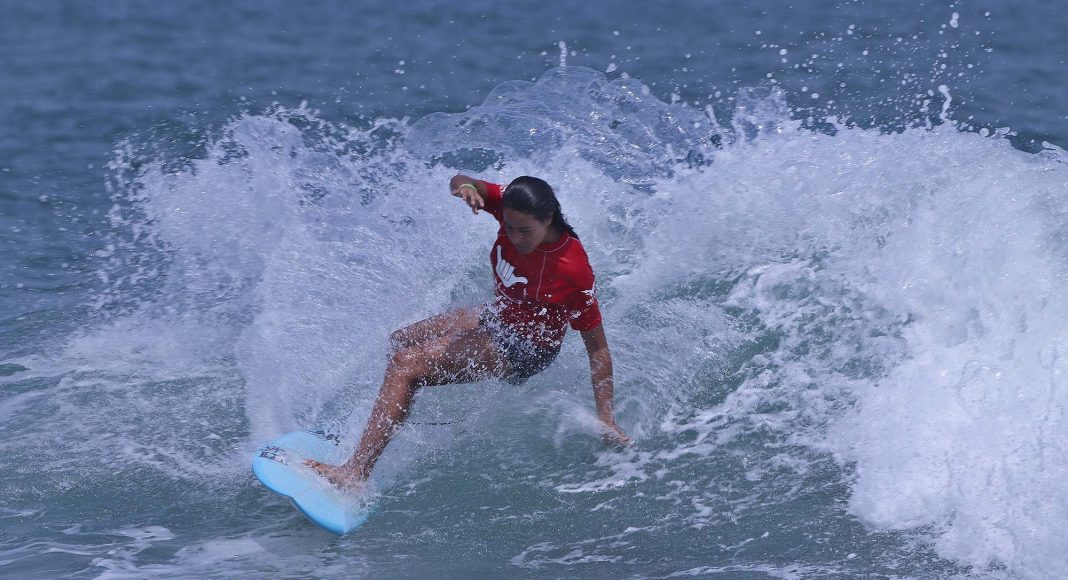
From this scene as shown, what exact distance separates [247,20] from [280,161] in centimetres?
624

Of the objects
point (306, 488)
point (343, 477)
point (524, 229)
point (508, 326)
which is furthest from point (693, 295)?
point (306, 488)

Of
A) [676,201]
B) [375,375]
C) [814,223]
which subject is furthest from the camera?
[676,201]

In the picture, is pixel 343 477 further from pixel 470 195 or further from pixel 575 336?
pixel 575 336

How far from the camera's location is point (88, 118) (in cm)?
1123

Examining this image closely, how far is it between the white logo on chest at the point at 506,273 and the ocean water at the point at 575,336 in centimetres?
104

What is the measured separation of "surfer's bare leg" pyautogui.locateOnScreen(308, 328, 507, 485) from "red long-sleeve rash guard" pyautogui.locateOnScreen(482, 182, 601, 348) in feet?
0.72

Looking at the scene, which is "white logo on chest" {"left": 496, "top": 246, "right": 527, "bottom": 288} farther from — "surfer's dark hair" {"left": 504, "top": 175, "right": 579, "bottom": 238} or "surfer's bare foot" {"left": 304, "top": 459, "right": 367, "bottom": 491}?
"surfer's bare foot" {"left": 304, "top": 459, "right": 367, "bottom": 491}

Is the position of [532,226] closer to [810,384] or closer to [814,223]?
[810,384]

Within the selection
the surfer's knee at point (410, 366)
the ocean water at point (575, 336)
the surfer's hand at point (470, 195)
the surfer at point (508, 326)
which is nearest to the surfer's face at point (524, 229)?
the surfer at point (508, 326)

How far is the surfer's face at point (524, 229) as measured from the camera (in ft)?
17.7

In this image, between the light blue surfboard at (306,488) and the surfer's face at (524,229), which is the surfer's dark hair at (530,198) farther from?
the light blue surfboard at (306,488)

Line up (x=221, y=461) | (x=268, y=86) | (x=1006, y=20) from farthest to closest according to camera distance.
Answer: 1. (x=1006, y=20)
2. (x=268, y=86)
3. (x=221, y=461)

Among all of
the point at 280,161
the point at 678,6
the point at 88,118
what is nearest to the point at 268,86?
the point at 88,118

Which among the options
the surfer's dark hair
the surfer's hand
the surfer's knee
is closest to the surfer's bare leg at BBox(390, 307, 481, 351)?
the surfer's knee
